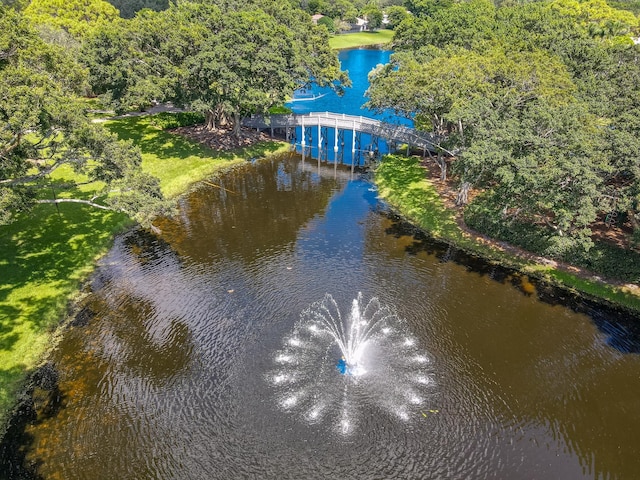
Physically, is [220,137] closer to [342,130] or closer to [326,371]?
[342,130]

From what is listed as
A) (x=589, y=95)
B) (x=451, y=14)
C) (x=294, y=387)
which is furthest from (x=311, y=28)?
(x=294, y=387)

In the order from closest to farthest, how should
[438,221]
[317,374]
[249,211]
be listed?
[317,374], [438,221], [249,211]

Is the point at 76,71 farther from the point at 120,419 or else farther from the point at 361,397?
the point at 361,397

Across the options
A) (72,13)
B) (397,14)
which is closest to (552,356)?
(72,13)

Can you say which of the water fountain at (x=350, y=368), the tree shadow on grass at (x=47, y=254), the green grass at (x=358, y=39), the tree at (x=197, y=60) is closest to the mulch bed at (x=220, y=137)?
the tree at (x=197, y=60)

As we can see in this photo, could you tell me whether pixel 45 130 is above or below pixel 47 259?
above

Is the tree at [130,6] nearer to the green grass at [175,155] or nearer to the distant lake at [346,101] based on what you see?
the distant lake at [346,101]
